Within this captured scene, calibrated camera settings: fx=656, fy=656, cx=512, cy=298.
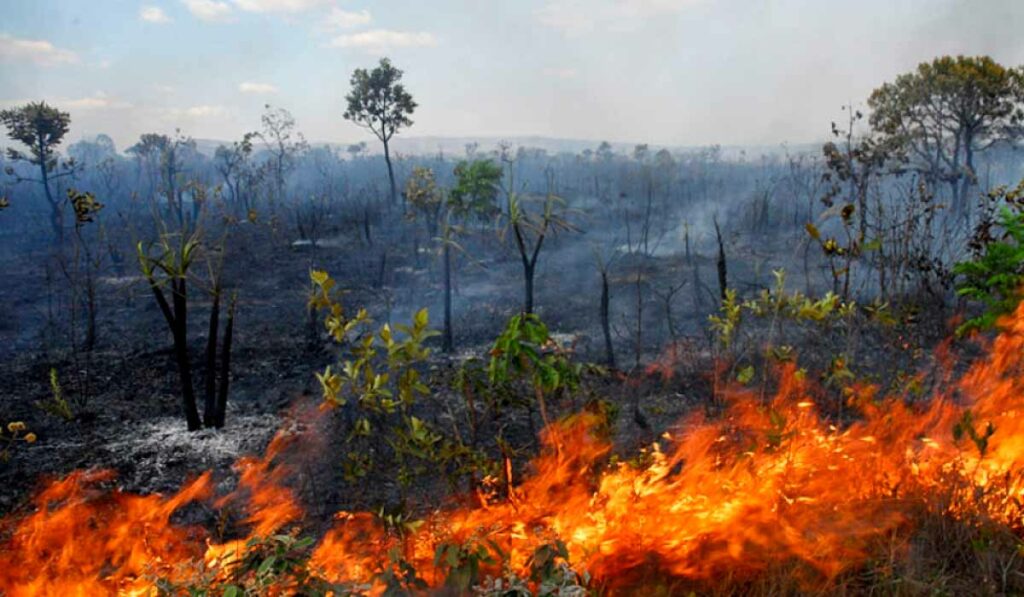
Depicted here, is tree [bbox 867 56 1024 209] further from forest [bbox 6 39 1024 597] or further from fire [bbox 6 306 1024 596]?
fire [bbox 6 306 1024 596]

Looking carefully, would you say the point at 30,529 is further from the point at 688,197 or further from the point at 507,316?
the point at 688,197


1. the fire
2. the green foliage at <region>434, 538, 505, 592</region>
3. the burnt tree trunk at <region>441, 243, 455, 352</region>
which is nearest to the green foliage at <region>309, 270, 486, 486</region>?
the fire

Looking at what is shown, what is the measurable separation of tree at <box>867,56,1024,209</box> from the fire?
1275 centimetres

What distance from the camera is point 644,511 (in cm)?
362

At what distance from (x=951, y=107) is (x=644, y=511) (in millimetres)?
16890

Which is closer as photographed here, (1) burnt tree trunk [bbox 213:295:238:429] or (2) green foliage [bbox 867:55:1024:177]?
(1) burnt tree trunk [bbox 213:295:238:429]

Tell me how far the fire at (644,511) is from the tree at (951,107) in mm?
12752

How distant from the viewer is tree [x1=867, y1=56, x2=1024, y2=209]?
15289 millimetres

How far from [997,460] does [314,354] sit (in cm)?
771

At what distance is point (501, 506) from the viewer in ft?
14.4

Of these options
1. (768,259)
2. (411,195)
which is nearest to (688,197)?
(768,259)

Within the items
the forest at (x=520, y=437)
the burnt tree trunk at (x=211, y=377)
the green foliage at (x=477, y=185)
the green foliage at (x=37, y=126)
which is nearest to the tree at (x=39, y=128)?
the green foliage at (x=37, y=126)

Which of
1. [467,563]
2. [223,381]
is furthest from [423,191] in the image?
[467,563]

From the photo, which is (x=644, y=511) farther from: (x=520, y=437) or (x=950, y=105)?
(x=950, y=105)
